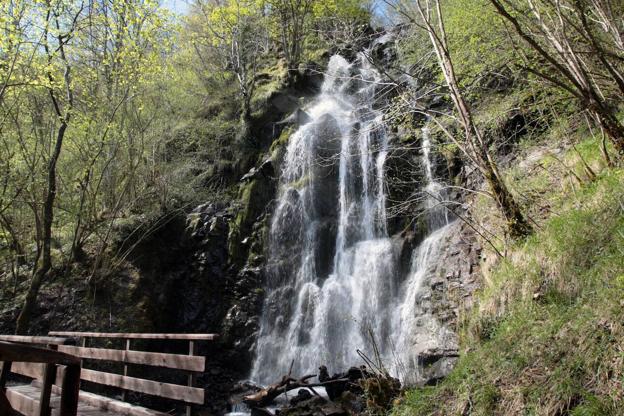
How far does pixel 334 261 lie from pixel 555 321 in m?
8.51

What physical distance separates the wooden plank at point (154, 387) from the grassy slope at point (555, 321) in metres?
2.38

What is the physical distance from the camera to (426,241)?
36.3 feet

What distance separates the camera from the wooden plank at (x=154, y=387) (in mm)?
4840

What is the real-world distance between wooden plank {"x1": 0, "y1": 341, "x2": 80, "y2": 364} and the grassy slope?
3541mm

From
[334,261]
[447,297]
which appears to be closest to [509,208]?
[447,297]

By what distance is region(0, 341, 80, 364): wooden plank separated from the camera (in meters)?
1.96

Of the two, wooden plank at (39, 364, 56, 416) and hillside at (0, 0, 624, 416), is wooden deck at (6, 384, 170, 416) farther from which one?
hillside at (0, 0, 624, 416)

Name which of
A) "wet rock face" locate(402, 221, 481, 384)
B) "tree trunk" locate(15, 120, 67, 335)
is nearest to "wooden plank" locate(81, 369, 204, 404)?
"wet rock face" locate(402, 221, 481, 384)

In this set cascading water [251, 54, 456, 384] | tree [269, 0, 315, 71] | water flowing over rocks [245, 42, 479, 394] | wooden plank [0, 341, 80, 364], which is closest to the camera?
wooden plank [0, 341, 80, 364]

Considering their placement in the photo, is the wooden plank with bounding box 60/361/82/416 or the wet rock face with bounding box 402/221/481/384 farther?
the wet rock face with bounding box 402/221/481/384

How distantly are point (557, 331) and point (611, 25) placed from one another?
316 centimetres

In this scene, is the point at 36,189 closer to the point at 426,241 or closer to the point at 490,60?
the point at 426,241

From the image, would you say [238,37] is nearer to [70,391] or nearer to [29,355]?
[70,391]

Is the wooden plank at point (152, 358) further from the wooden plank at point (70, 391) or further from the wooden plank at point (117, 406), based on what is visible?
the wooden plank at point (70, 391)
